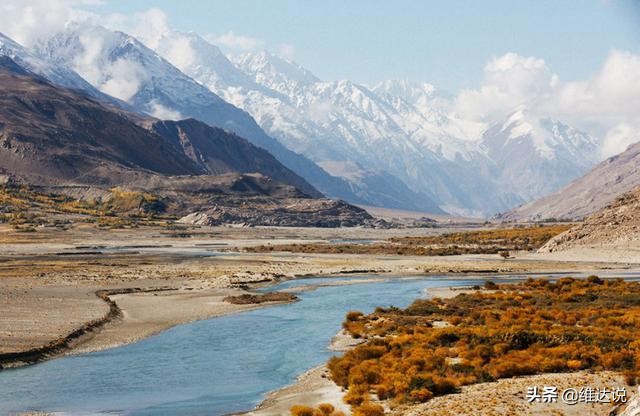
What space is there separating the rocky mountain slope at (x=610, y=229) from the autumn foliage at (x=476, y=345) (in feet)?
209

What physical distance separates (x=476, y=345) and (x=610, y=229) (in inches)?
3734

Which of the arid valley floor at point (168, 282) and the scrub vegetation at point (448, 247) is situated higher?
the scrub vegetation at point (448, 247)

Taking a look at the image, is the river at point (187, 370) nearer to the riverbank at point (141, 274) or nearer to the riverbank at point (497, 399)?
the riverbank at point (497, 399)

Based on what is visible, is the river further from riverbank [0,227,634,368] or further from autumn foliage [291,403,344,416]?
autumn foliage [291,403,344,416]

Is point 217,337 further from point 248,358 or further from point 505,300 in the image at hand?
point 505,300

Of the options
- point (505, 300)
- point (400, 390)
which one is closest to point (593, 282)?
point (505, 300)

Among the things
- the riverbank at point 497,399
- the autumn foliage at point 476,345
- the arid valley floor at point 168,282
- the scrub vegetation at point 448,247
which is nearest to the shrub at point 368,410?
the autumn foliage at point 476,345

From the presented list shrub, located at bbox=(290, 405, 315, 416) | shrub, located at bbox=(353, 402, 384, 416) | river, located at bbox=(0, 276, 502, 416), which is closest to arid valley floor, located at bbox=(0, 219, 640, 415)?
shrub, located at bbox=(353, 402, 384, 416)

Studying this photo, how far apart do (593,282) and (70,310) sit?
154 ft

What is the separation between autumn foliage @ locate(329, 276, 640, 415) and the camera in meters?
33.7

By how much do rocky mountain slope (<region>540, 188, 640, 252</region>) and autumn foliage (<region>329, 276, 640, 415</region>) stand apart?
209 feet

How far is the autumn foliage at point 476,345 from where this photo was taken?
33656 millimetres

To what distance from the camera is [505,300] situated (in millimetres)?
65625

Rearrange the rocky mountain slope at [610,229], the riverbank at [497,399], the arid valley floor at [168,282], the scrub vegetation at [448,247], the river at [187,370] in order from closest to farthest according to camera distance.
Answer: the riverbank at [497,399] → the arid valley floor at [168,282] → the river at [187,370] → the rocky mountain slope at [610,229] → the scrub vegetation at [448,247]
